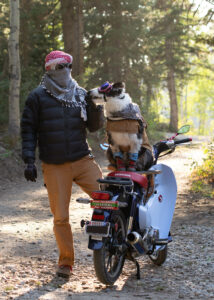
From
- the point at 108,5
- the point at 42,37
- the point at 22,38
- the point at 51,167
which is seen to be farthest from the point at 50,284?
the point at 108,5

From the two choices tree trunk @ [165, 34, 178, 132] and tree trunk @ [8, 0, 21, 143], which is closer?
tree trunk @ [8, 0, 21, 143]

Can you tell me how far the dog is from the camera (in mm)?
4520

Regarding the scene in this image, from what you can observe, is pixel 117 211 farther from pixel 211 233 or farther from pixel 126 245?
pixel 211 233

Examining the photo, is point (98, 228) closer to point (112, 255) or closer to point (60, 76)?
point (112, 255)

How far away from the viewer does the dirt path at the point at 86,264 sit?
4.26m

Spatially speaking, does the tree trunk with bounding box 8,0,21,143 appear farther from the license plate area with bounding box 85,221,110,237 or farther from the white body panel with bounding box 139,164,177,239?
the license plate area with bounding box 85,221,110,237

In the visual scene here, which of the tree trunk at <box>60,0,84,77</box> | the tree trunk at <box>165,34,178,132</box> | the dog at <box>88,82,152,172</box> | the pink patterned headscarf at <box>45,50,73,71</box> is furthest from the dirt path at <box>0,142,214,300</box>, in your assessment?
the tree trunk at <box>165,34,178,132</box>

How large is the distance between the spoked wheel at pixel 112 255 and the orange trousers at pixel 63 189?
0.58 meters

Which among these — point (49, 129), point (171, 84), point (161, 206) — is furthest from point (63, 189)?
point (171, 84)

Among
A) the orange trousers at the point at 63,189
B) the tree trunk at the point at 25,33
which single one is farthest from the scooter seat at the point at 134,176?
the tree trunk at the point at 25,33

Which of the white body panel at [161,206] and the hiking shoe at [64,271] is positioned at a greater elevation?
the white body panel at [161,206]

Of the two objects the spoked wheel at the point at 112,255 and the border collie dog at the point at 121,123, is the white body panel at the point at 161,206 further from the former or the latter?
the border collie dog at the point at 121,123

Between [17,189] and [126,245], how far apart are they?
23.3 feet

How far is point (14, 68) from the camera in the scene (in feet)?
44.7
